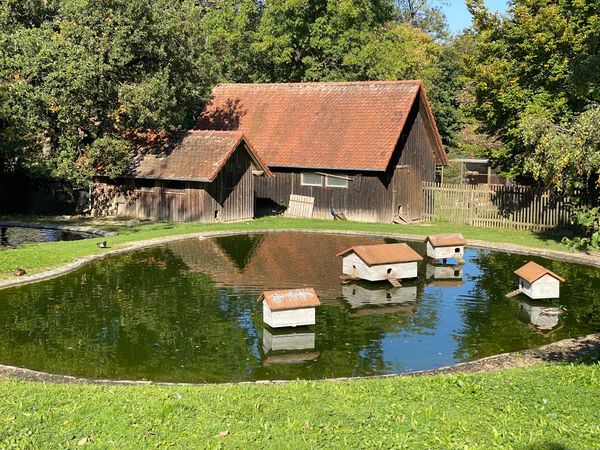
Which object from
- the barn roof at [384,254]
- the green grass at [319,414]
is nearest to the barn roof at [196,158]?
the barn roof at [384,254]

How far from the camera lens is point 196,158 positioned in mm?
35000

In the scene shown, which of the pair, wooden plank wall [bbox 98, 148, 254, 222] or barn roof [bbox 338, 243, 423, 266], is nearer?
barn roof [bbox 338, 243, 423, 266]

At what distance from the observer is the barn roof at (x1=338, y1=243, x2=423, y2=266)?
21056 mm

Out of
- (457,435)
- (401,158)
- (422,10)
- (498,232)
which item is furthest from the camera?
(422,10)

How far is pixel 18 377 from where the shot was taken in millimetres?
12523

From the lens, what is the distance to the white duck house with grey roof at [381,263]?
21000mm

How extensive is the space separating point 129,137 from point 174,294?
2157 cm

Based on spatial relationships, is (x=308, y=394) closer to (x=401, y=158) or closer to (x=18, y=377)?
(x=18, y=377)

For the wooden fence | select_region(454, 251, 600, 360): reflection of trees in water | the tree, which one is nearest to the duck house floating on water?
select_region(454, 251, 600, 360): reflection of trees in water

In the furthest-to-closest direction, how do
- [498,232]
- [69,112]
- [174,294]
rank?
[69,112]
[498,232]
[174,294]

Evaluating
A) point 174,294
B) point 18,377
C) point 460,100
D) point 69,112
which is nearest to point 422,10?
point 460,100

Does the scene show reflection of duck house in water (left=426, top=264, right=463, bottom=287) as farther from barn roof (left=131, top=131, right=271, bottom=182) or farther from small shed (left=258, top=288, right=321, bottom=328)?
barn roof (left=131, top=131, right=271, bottom=182)

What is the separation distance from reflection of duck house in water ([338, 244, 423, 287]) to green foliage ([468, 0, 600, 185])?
846cm

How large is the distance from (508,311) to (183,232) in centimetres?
1641
